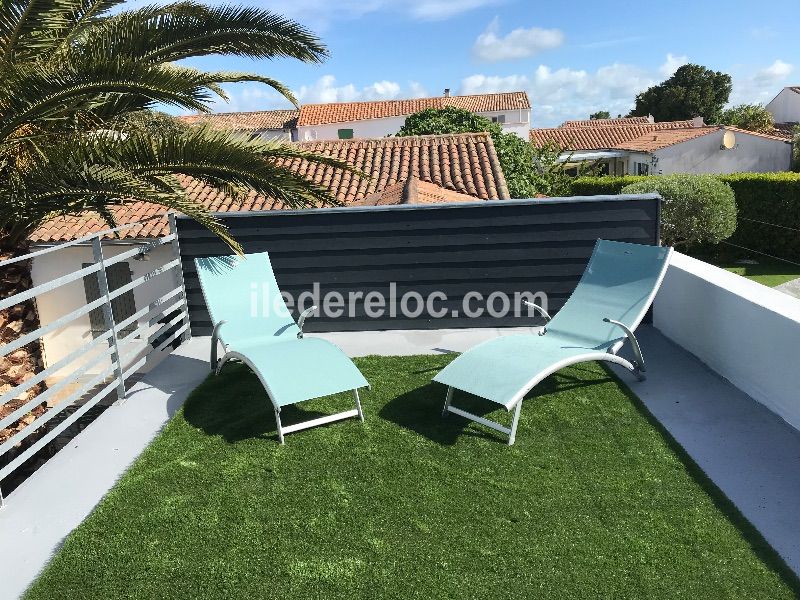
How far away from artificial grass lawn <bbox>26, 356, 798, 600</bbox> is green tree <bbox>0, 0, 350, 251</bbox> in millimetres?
2372

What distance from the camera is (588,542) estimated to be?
11.9 ft

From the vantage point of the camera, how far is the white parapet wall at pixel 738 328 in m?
5.05

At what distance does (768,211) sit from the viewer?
2016 cm

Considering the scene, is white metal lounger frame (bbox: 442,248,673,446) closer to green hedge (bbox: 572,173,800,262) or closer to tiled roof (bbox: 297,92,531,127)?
green hedge (bbox: 572,173,800,262)

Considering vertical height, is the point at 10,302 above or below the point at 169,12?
below

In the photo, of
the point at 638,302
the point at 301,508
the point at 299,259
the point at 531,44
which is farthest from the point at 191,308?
the point at 531,44

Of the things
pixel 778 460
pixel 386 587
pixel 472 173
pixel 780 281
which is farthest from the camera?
pixel 472 173

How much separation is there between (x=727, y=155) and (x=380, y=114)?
30.4m

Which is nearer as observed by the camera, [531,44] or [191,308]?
[191,308]

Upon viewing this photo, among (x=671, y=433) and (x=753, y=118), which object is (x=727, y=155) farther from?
(x=671, y=433)

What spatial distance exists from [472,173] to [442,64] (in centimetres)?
1639

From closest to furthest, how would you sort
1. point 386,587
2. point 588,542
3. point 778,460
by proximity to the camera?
point 386,587 → point 588,542 → point 778,460

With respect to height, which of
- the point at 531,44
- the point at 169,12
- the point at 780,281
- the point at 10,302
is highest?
the point at 531,44

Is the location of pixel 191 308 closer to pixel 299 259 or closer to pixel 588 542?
pixel 299 259
